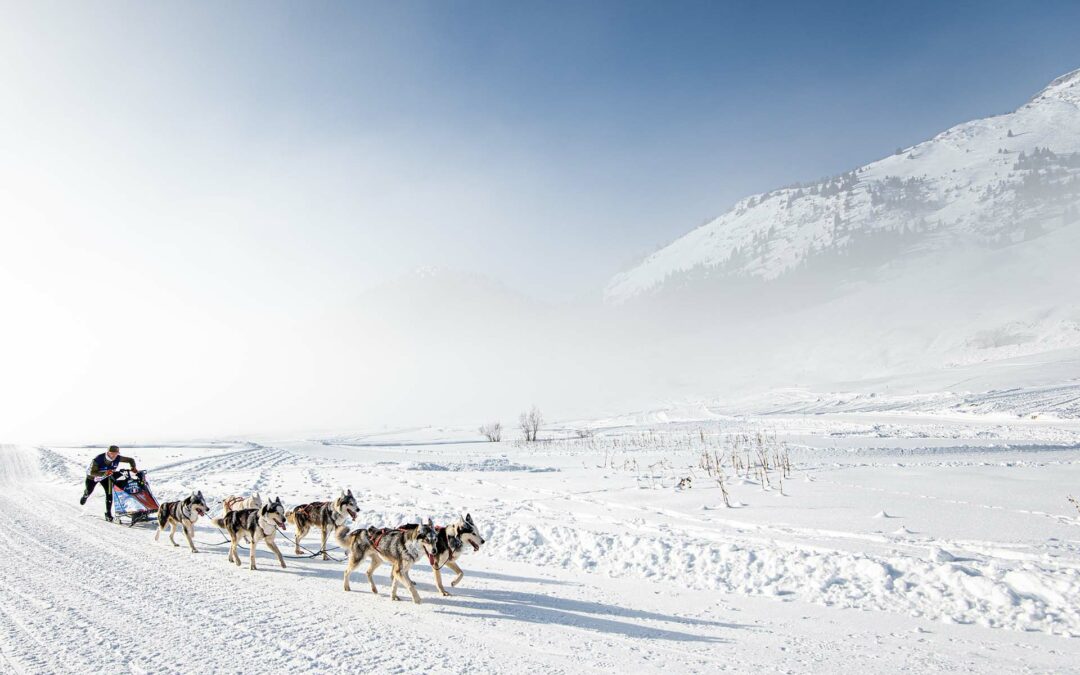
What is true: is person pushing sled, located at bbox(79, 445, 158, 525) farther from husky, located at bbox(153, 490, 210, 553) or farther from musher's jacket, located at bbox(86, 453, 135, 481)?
husky, located at bbox(153, 490, 210, 553)

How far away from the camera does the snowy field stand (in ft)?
17.7

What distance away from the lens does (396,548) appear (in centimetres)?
729

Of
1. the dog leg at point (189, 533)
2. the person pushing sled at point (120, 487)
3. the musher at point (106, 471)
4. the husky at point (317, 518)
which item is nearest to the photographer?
the husky at point (317, 518)

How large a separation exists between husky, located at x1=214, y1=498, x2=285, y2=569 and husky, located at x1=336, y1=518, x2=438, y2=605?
180cm

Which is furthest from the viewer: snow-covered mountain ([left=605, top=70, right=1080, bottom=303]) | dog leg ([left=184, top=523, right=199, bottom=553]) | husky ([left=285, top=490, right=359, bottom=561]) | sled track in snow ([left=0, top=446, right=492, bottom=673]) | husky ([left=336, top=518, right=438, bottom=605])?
snow-covered mountain ([left=605, top=70, right=1080, bottom=303])

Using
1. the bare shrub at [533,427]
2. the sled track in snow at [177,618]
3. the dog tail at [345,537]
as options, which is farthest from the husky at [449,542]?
the bare shrub at [533,427]

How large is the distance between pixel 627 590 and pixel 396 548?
10.4ft

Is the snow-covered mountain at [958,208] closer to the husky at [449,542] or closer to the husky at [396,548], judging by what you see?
the husky at [449,542]

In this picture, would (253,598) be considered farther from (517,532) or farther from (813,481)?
(813,481)

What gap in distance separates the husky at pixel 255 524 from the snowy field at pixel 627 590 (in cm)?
50

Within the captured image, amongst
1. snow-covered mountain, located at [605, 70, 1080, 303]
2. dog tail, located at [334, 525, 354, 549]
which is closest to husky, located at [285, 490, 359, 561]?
dog tail, located at [334, 525, 354, 549]

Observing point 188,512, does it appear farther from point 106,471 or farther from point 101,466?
point 101,466

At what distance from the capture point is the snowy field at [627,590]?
5.39 m

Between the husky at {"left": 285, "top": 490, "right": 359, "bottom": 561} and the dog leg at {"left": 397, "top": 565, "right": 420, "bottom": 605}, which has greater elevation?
the husky at {"left": 285, "top": 490, "right": 359, "bottom": 561}
